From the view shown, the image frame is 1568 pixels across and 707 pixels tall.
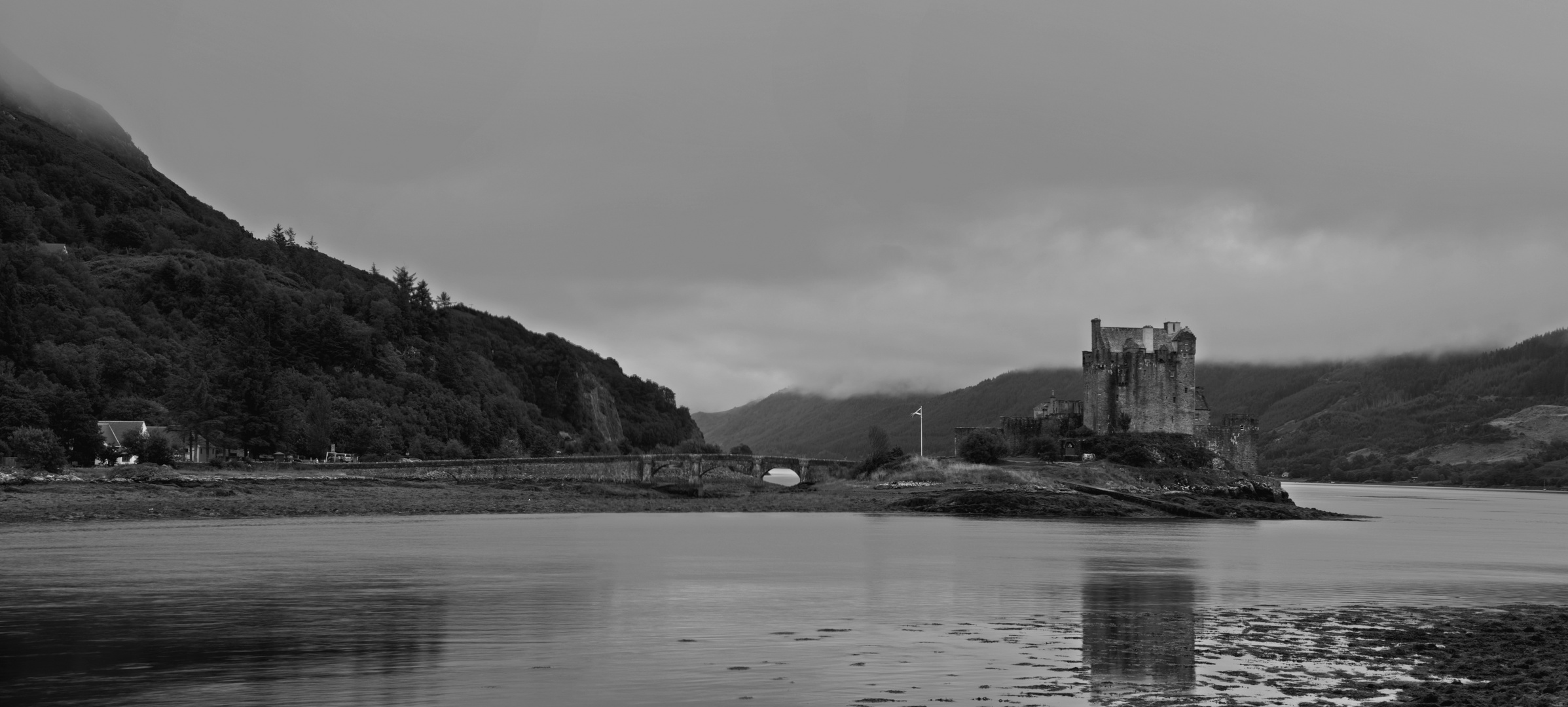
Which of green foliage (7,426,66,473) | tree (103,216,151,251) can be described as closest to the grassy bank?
green foliage (7,426,66,473)

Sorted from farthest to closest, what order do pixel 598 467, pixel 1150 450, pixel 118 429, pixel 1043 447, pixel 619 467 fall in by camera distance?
1. pixel 619 467
2. pixel 598 467
3. pixel 1043 447
4. pixel 1150 450
5. pixel 118 429

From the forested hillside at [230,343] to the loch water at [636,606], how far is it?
43.8 meters

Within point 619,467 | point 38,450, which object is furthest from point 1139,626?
point 619,467

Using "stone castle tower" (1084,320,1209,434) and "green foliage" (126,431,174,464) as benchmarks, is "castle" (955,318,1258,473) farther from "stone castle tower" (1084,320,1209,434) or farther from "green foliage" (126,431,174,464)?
"green foliage" (126,431,174,464)

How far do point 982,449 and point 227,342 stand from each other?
68970 mm

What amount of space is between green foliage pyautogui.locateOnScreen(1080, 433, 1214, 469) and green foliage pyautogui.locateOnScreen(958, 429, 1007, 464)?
6.15 metres

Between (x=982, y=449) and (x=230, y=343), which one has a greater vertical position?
(x=230, y=343)

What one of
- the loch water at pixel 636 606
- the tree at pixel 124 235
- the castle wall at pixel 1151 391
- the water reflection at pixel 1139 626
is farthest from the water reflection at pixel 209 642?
the tree at pixel 124 235

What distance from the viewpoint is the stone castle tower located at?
98.7m

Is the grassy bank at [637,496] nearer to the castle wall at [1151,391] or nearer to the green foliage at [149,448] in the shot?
the green foliage at [149,448]

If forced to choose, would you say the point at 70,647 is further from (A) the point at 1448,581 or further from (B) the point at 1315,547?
(B) the point at 1315,547

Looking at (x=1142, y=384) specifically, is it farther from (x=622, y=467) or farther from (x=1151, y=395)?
(x=622, y=467)

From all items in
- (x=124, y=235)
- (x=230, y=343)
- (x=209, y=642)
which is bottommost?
(x=209, y=642)

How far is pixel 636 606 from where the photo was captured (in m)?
29.7
